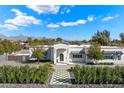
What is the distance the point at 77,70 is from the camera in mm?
8109

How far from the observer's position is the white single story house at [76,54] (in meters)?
14.3

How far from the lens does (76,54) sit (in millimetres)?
14578

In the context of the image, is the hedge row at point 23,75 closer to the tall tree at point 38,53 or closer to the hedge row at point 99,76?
the hedge row at point 99,76

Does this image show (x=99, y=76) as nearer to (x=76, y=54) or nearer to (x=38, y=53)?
(x=76, y=54)

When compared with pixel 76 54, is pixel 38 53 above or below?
above

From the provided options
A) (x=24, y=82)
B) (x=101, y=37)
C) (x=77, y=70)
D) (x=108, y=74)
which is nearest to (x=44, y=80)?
(x=24, y=82)

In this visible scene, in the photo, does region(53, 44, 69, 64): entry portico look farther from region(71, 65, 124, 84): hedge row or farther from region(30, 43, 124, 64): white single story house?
region(71, 65, 124, 84): hedge row

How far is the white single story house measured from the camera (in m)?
14.3

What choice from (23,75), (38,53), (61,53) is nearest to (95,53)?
(61,53)

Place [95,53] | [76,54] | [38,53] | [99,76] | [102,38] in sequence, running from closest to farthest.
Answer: [99,76]
[95,53]
[38,53]
[76,54]
[102,38]

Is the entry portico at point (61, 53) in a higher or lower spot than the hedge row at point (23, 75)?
higher

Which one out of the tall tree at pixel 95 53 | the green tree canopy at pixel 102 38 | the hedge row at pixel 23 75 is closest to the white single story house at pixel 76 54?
the tall tree at pixel 95 53
